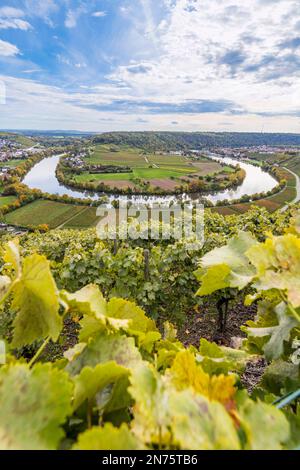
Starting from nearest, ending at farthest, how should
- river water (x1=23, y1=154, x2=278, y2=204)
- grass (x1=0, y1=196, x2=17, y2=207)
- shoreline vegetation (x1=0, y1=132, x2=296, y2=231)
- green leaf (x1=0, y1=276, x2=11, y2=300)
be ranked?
green leaf (x1=0, y1=276, x2=11, y2=300), shoreline vegetation (x1=0, y1=132, x2=296, y2=231), grass (x1=0, y1=196, x2=17, y2=207), river water (x1=23, y1=154, x2=278, y2=204)

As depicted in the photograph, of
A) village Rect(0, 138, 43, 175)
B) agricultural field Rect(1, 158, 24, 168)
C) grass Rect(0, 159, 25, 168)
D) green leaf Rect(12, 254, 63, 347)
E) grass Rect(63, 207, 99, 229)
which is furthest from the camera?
grass Rect(0, 159, 25, 168)

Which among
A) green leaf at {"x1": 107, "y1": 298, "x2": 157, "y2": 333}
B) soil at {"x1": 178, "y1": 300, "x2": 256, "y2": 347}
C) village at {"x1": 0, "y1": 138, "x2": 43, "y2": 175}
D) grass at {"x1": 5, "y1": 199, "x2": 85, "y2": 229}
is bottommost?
grass at {"x1": 5, "y1": 199, "x2": 85, "y2": 229}

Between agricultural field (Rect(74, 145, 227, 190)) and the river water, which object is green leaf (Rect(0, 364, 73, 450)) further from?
agricultural field (Rect(74, 145, 227, 190))

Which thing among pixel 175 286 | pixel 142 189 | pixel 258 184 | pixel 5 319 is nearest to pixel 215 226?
pixel 175 286

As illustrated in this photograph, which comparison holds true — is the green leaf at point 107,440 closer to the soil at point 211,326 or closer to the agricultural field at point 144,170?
the soil at point 211,326

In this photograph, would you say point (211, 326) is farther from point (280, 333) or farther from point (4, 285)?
point (4, 285)

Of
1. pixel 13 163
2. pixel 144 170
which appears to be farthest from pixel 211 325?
pixel 13 163

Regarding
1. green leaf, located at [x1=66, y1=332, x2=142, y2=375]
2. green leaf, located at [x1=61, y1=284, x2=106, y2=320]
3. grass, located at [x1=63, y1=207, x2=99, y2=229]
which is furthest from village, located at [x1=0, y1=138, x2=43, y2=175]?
green leaf, located at [x1=66, y1=332, x2=142, y2=375]
